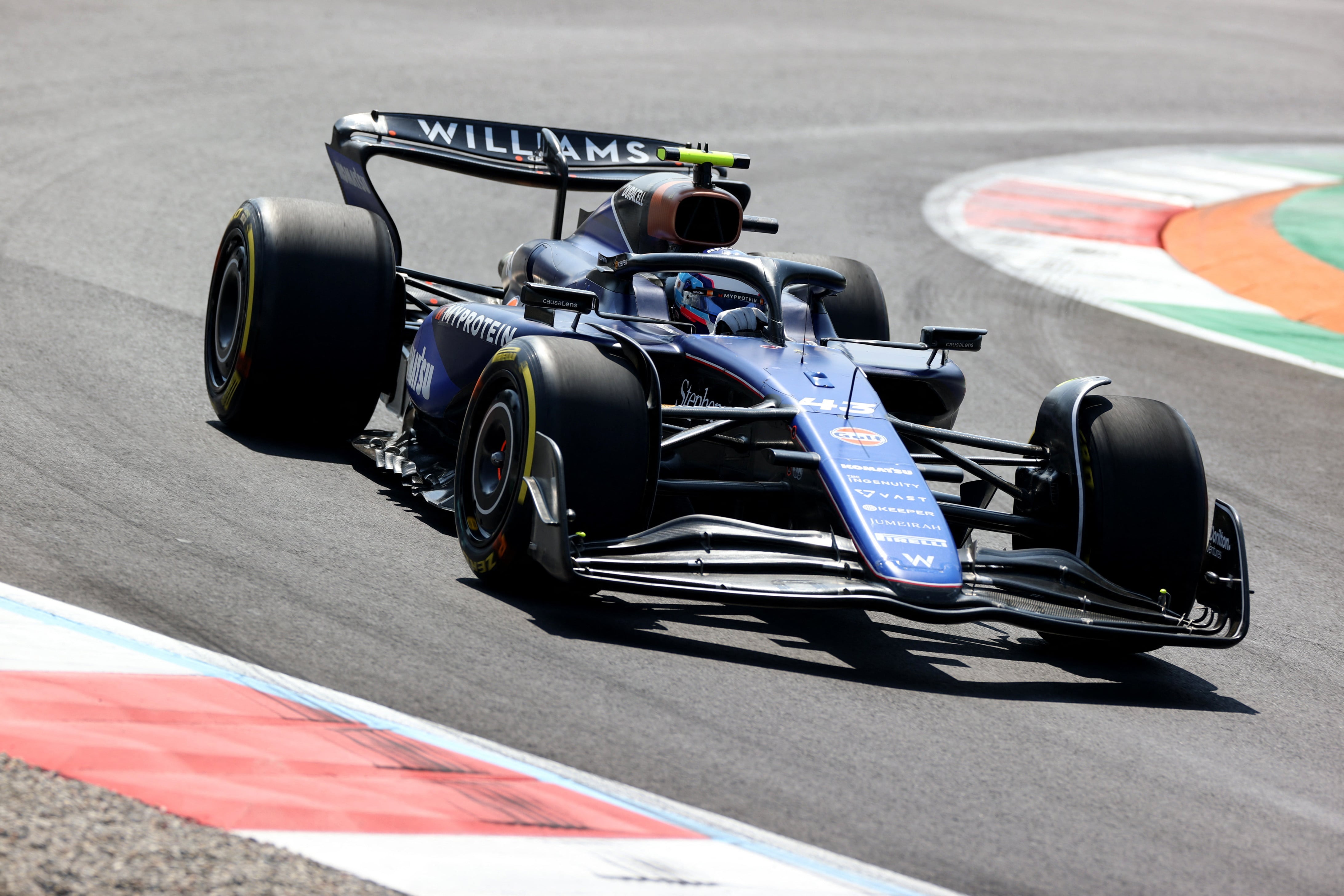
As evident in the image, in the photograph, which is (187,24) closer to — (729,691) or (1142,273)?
(1142,273)

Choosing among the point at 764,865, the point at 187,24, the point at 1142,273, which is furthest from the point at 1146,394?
the point at 187,24

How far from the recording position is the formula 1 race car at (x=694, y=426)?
5.48 metres

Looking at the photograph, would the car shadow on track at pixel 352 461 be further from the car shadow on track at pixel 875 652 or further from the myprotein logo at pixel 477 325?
the car shadow on track at pixel 875 652

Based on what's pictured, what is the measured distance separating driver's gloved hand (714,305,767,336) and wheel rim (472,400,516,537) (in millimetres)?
1186

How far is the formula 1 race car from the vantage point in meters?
5.48

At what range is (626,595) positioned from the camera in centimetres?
601

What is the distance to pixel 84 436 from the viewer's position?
22.7 ft

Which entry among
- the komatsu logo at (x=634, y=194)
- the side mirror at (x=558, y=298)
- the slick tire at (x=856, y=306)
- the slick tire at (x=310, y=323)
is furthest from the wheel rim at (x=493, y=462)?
the slick tire at (x=856, y=306)

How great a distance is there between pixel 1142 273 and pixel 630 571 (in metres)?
10.7

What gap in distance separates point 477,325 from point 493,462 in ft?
3.31

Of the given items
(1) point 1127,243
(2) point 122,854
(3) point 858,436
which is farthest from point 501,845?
(1) point 1127,243

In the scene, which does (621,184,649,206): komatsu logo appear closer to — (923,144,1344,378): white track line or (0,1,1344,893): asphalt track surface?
(0,1,1344,893): asphalt track surface

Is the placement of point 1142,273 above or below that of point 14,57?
below

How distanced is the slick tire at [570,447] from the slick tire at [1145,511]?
1801 mm
